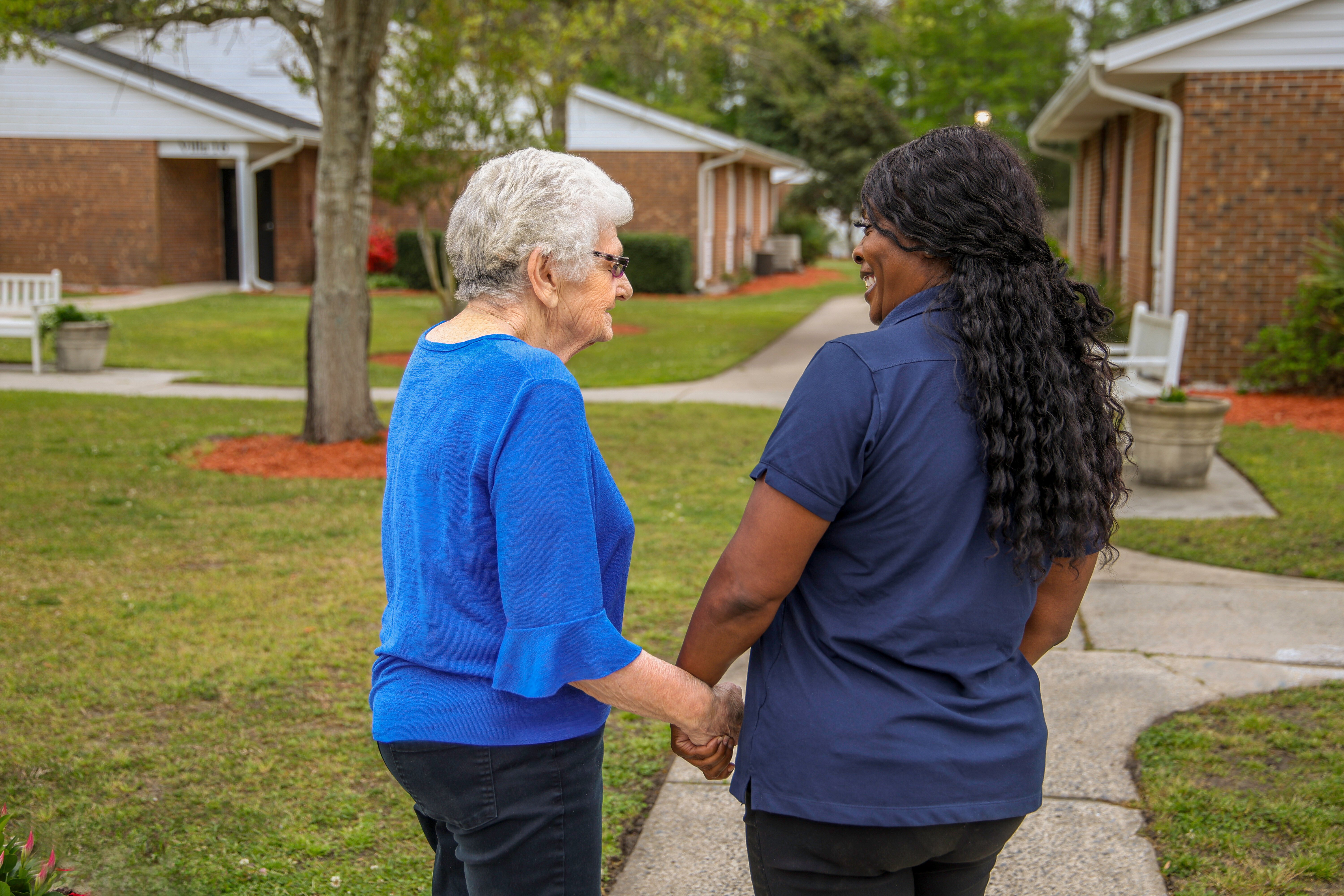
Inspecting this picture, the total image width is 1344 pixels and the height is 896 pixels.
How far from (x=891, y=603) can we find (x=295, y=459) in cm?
770

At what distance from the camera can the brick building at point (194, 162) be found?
76.9ft

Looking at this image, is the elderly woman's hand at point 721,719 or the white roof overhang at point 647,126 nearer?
the elderly woman's hand at point 721,719

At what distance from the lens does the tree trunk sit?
8445mm

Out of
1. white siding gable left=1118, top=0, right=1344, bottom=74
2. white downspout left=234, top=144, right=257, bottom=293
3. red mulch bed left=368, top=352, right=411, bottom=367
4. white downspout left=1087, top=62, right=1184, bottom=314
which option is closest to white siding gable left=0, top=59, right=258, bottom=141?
white downspout left=234, top=144, right=257, bottom=293

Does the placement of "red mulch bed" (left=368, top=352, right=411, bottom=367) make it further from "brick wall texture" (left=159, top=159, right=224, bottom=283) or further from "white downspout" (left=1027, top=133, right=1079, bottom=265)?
"brick wall texture" (left=159, top=159, right=224, bottom=283)

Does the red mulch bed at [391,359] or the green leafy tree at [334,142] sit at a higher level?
the green leafy tree at [334,142]

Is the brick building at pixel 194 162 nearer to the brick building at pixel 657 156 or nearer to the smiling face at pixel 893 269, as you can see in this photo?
the brick building at pixel 657 156

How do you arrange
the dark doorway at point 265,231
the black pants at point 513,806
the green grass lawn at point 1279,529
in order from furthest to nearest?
the dark doorway at point 265,231, the green grass lawn at point 1279,529, the black pants at point 513,806

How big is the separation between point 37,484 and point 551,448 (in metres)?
7.27

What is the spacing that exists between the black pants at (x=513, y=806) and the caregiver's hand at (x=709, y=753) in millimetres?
139

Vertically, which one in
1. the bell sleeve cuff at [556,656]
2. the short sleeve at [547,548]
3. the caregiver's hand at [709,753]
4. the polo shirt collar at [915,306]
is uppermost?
the polo shirt collar at [915,306]

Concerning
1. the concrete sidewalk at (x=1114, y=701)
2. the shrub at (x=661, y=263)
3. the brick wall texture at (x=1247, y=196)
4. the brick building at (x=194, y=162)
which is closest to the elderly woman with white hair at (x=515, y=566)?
the concrete sidewalk at (x=1114, y=701)

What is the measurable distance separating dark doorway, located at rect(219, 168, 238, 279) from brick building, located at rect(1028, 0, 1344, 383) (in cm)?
2030

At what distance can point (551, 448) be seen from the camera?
5.57 feet
